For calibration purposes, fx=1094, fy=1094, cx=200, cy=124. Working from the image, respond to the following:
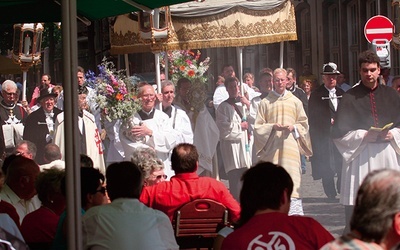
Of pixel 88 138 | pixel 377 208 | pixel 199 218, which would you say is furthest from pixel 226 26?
pixel 377 208

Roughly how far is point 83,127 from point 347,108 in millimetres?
4228

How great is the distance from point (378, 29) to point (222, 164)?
17.6ft

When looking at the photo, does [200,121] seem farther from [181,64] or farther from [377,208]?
[377,208]

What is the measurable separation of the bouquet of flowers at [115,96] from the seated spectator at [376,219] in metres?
8.98

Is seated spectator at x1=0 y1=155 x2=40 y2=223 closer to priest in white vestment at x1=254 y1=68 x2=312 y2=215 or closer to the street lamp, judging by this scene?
priest in white vestment at x1=254 y1=68 x2=312 y2=215

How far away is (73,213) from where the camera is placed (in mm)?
4988

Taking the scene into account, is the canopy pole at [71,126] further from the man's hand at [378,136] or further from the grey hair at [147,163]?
the man's hand at [378,136]

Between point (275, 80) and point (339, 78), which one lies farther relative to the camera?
point (339, 78)

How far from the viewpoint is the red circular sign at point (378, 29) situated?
19109 mm

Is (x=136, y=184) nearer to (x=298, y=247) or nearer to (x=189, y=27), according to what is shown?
(x=298, y=247)

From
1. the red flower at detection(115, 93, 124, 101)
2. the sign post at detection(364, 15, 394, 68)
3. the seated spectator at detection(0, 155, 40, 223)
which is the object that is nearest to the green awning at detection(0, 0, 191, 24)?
the seated spectator at detection(0, 155, 40, 223)

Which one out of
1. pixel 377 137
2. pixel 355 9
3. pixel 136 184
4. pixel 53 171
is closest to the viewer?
pixel 136 184

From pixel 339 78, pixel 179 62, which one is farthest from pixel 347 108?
pixel 339 78

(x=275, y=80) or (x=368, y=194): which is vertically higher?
(x=275, y=80)
